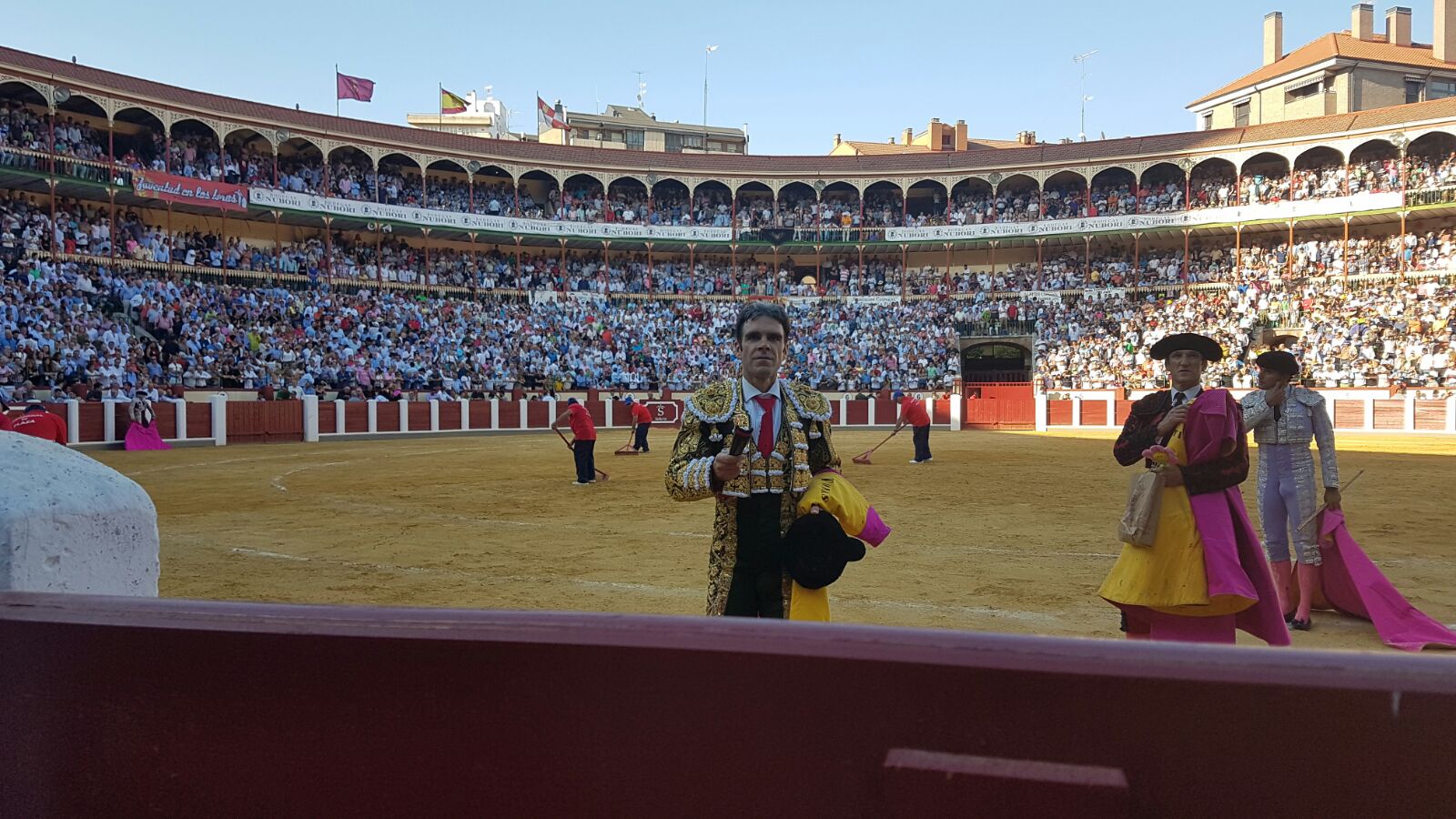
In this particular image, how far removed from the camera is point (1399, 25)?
135 feet

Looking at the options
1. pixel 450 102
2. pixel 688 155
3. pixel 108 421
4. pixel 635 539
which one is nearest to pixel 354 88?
pixel 450 102

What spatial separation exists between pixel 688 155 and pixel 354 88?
1296 cm

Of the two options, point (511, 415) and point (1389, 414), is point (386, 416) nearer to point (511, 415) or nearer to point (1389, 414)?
point (511, 415)

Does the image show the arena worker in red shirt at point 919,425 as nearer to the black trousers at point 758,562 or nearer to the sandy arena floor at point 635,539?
the sandy arena floor at point 635,539

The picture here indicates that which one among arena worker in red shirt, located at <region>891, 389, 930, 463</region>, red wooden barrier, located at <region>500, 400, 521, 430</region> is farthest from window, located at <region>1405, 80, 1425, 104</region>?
red wooden barrier, located at <region>500, 400, 521, 430</region>

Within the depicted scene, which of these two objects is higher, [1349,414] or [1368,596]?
[1349,414]

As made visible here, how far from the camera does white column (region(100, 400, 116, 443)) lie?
1823 cm

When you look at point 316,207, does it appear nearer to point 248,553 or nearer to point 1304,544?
point 248,553

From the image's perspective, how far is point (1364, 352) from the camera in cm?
2548

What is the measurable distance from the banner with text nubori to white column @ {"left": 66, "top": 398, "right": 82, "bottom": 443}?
9.71m

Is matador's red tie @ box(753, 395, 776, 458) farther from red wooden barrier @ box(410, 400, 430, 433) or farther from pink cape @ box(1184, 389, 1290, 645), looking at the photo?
red wooden barrier @ box(410, 400, 430, 433)

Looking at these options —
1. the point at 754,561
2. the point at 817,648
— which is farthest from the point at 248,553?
the point at 817,648

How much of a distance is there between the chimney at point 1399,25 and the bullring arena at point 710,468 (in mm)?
1805

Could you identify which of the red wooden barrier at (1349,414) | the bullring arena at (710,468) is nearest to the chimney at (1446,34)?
the bullring arena at (710,468)
